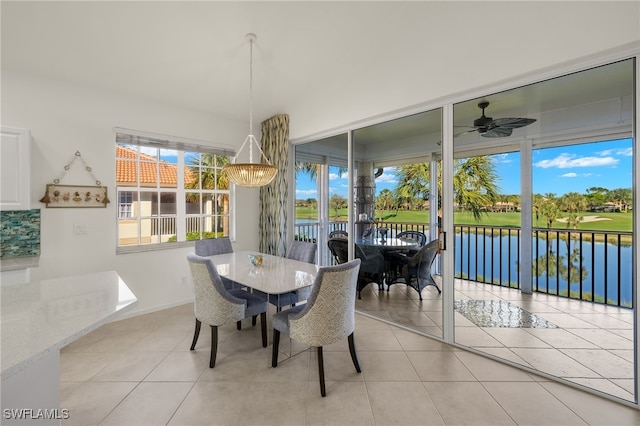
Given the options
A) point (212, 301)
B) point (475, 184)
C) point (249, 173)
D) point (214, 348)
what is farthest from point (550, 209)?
point (214, 348)

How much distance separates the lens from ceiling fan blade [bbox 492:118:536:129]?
2341 mm

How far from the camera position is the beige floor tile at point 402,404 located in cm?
174

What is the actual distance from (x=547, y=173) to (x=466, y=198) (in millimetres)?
633

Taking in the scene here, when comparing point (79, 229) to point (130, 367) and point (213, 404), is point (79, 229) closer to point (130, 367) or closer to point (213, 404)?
point (130, 367)

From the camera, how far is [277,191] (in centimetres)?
436

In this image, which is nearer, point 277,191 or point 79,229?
point 79,229

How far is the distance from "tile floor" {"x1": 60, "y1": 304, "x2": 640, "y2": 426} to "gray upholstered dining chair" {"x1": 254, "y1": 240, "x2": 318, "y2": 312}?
44cm

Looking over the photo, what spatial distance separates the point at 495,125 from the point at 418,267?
1679mm

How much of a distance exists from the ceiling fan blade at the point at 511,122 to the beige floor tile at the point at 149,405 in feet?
11.0

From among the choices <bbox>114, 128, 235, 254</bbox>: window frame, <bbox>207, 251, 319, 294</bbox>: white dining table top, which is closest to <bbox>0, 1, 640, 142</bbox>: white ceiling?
<bbox>114, 128, 235, 254</bbox>: window frame

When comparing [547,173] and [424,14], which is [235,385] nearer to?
[547,173]

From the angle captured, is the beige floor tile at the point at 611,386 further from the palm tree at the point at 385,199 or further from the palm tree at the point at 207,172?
the palm tree at the point at 207,172

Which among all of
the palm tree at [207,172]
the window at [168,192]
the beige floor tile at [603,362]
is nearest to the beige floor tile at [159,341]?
the window at [168,192]

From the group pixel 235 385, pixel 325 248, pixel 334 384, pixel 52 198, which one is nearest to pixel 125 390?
pixel 235 385
